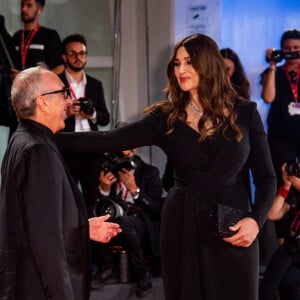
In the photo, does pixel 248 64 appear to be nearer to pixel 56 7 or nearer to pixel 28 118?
pixel 56 7

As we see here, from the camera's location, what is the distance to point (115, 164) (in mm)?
4094

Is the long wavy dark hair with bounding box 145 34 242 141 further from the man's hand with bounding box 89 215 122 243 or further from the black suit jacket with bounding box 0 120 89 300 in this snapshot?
the black suit jacket with bounding box 0 120 89 300

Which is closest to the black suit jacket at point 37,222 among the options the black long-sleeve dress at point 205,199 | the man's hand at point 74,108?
the black long-sleeve dress at point 205,199

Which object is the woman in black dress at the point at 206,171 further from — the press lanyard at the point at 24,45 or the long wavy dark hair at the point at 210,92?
the press lanyard at the point at 24,45

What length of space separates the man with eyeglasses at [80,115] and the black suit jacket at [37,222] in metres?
2.25

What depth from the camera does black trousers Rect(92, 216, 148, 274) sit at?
3.96 meters

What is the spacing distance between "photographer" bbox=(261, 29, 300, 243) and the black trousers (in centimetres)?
107

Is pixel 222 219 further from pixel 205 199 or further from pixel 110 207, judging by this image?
pixel 110 207

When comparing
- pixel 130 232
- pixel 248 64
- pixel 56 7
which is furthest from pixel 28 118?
pixel 248 64

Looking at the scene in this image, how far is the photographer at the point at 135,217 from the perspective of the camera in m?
3.96

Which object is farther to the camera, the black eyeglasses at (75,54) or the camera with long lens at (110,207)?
the black eyeglasses at (75,54)

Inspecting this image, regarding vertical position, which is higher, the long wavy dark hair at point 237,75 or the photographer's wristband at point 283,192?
the long wavy dark hair at point 237,75

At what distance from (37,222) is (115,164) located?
218 cm

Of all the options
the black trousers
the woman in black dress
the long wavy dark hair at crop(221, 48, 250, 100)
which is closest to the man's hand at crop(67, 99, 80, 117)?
the black trousers
